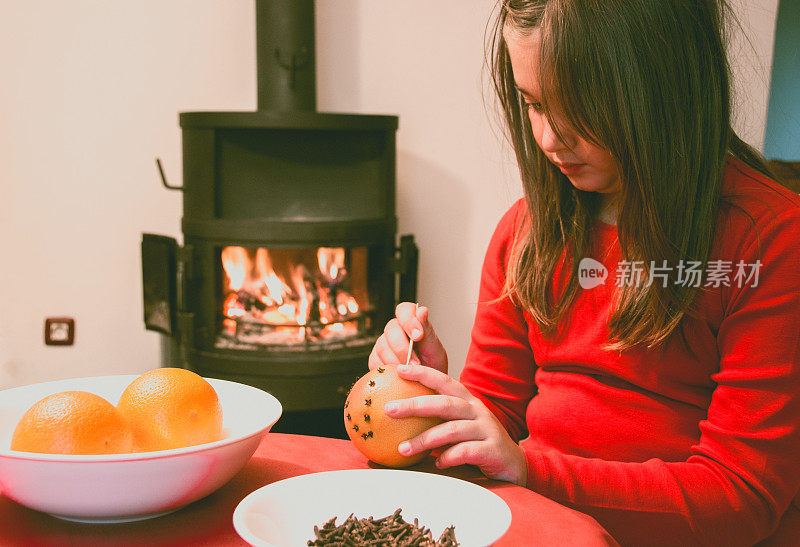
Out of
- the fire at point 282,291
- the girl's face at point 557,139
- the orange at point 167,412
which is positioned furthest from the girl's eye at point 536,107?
the fire at point 282,291

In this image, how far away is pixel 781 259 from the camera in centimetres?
89

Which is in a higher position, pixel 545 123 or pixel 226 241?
pixel 545 123

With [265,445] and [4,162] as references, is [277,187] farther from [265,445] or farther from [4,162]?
[265,445]

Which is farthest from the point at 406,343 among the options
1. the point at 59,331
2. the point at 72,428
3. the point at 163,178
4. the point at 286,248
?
the point at 59,331

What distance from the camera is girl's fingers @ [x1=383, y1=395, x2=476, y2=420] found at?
75 cm

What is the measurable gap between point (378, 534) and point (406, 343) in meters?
0.37

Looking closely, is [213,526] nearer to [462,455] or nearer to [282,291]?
[462,455]

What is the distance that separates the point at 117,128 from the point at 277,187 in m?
0.59

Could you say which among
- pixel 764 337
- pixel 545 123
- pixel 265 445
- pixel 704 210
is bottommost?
pixel 265 445

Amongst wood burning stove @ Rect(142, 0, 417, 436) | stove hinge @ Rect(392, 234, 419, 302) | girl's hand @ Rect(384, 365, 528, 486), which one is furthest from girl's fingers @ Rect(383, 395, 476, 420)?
stove hinge @ Rect(392, 234, 419, 302)

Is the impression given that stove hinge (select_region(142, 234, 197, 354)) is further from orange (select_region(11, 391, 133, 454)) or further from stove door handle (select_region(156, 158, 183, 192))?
orange (select_region(11, 391, 133, 454))

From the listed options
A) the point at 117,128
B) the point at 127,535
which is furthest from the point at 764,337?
the point at 117,128

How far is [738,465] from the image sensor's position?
87 cm
